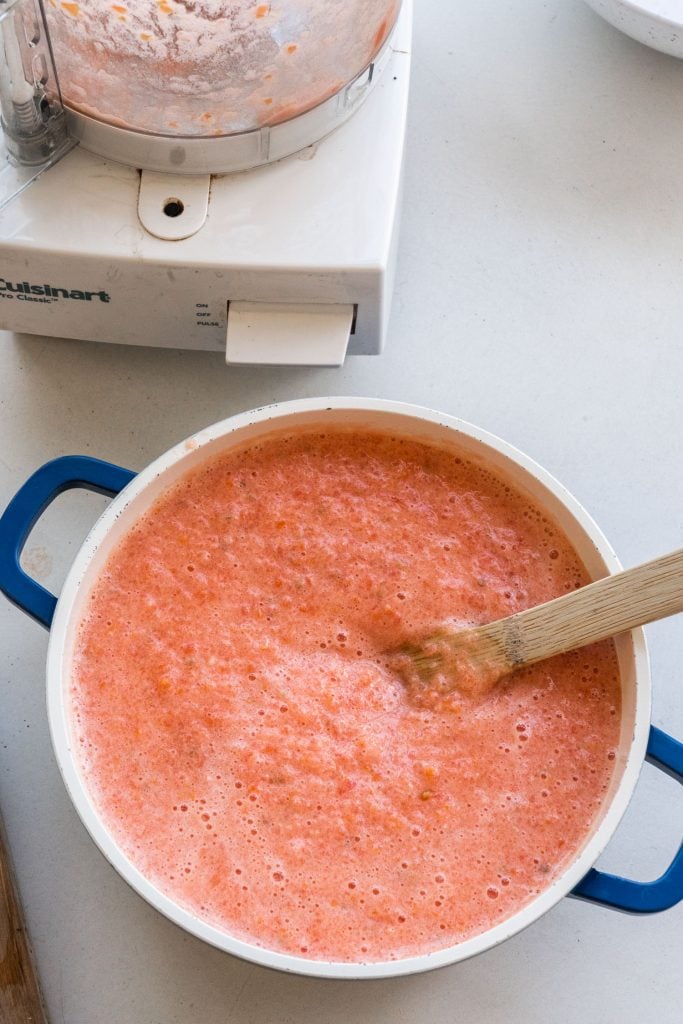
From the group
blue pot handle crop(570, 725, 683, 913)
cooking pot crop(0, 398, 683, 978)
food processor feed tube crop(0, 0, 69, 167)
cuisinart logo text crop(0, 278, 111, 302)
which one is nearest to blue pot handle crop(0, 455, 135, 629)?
cooking pot crop(0, 398, 683, 978)

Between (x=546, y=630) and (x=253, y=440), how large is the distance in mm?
275

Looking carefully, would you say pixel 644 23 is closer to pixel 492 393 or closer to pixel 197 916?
pixel 492 393

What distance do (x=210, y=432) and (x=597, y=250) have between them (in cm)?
49

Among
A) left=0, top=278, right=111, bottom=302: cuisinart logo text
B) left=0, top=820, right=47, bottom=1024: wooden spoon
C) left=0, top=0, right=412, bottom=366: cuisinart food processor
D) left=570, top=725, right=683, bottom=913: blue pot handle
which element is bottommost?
left=0, top=820, right=47, bottom=1024: wooden spoon

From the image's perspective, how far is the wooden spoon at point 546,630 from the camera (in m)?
0.84

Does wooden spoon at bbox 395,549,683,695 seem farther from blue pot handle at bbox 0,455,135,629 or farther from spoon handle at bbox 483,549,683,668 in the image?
blue pot handle at bbox 0,455,135,629

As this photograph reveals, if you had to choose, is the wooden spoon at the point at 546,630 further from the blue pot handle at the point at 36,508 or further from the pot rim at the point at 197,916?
the blue pot handle at the point at 36,508

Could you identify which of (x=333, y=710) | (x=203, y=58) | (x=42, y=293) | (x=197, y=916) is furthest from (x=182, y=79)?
(x=197, y=916)

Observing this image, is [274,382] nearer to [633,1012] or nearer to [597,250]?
[597,250]

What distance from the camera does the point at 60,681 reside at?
2.86ft

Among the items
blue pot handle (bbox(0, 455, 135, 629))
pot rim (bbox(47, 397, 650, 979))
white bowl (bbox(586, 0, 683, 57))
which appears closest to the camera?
pot rim (bbox(47, 397, 650, 979))

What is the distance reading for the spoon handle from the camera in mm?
834

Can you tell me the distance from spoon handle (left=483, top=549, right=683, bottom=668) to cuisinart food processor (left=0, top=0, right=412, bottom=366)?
0.83 feet

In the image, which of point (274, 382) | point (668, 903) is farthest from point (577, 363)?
point (668, 903)
